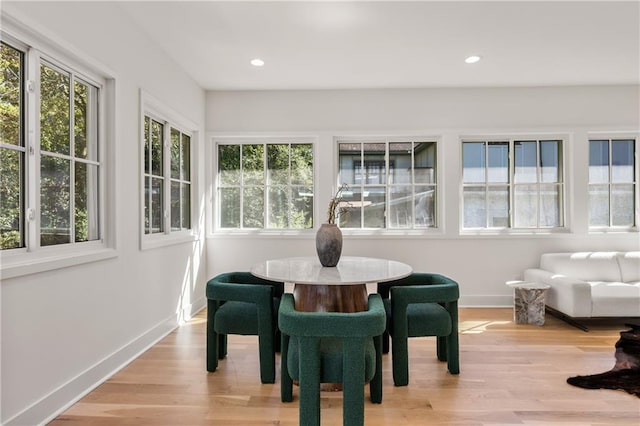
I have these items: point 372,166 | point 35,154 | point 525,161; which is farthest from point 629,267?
point 35,154

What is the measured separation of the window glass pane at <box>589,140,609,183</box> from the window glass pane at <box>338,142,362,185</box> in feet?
9.07

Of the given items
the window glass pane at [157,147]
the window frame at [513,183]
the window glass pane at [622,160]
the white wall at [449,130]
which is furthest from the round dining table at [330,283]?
the window glass pane at [622,160]

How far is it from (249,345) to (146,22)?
2720mm

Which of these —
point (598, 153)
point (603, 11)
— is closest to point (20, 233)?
point (603, 11)

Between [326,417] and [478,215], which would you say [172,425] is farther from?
[478,215]

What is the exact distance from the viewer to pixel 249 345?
129 inches

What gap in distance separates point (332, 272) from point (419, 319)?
65 cm

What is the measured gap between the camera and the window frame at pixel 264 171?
4.62 meters

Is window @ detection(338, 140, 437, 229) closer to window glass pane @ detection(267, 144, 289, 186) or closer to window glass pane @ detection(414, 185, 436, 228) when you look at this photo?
window glass pane @ detection(414, 185, 436, 228)

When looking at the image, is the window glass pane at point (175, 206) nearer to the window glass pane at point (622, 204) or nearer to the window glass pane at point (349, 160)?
the window glass pane at point (349, 160)

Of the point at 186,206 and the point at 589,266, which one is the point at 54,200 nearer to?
the point at 186,206

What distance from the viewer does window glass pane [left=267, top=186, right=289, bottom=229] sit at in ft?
15.4

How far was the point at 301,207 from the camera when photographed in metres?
4.68

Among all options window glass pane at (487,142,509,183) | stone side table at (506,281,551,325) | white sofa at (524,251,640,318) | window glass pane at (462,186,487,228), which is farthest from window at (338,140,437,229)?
white sofa at (524,251,640,318)
